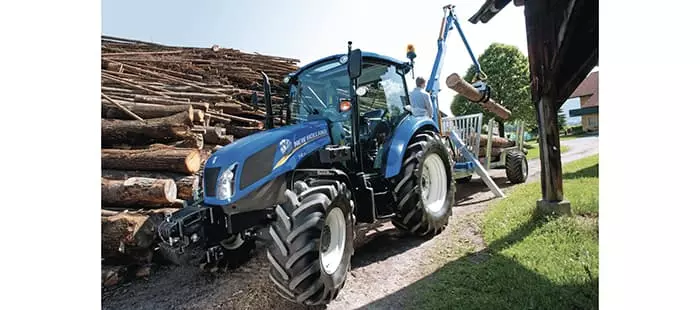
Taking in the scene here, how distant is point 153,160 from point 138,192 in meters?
0.48

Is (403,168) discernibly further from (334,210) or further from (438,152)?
(334,210)

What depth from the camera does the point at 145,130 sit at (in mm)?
4680

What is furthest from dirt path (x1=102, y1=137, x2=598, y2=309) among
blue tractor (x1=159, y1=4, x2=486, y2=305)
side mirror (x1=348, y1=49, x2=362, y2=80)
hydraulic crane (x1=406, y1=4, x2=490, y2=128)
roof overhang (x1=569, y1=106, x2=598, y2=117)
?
roof overhang (x1=569, y1=106, x2=598, y2=117)

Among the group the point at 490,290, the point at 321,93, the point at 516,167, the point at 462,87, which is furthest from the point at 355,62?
the point at 516,167

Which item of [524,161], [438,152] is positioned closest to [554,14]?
[438,152]

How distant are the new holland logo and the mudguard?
1.04 m

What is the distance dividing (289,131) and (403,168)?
1275 millimetres

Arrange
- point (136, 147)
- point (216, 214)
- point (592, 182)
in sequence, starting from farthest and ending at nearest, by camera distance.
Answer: point (592, 182) < point (136, 147) < point (216, 214)

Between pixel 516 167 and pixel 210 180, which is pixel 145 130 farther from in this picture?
pixel 516 167

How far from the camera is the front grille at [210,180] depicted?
2514mm

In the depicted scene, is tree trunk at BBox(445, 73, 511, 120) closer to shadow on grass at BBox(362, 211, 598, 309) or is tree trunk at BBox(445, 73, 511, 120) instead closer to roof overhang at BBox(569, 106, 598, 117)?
shadow on grass at BBox(362, 211, 598, 309)

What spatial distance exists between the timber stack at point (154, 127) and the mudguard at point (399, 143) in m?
1.21

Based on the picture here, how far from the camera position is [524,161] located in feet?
22.0

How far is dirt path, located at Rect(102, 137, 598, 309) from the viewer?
2701mm
